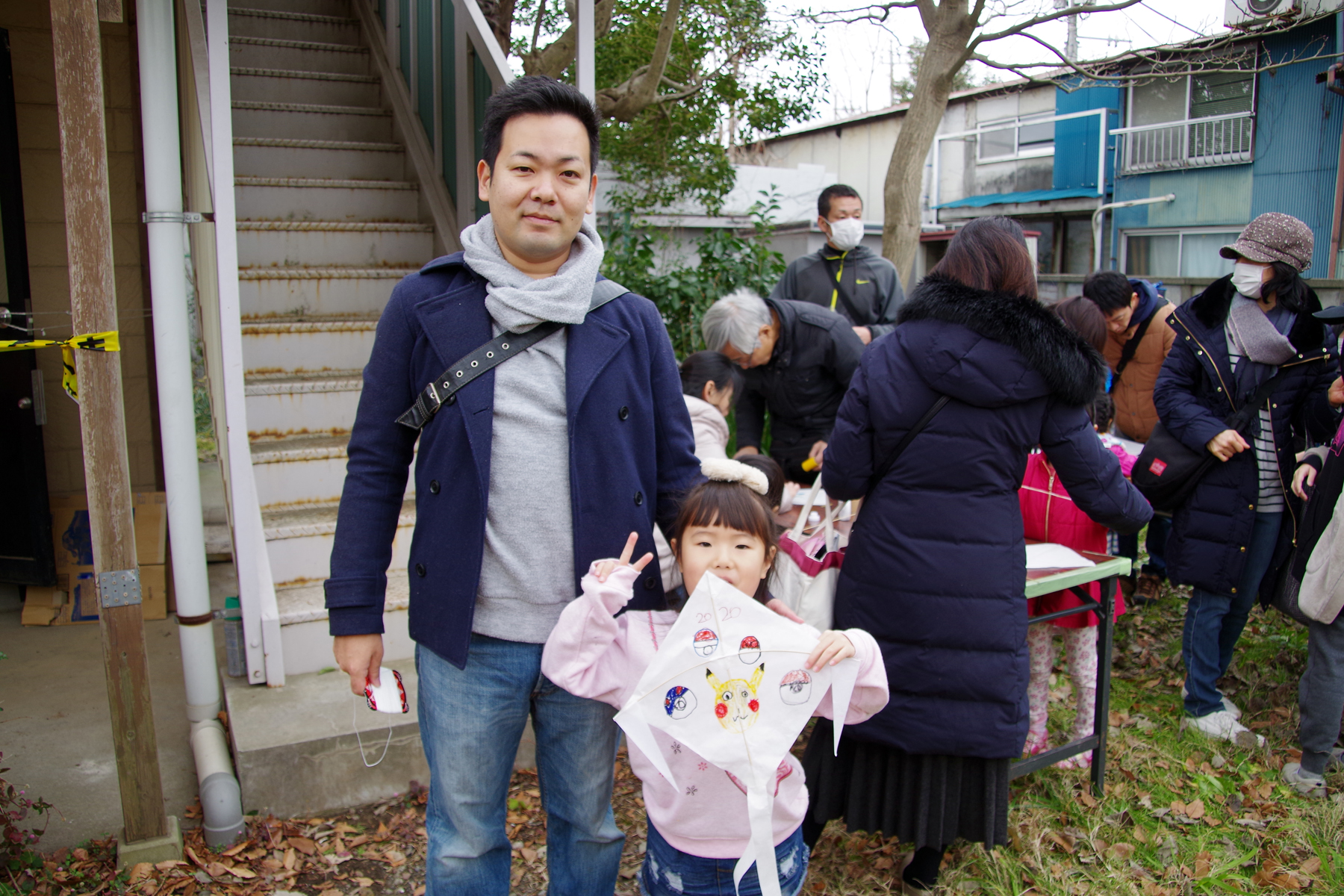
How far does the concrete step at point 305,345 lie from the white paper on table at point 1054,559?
3.20 m

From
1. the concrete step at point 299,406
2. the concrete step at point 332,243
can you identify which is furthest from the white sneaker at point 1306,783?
the concrete step at point 332,243

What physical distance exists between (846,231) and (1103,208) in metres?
13.6

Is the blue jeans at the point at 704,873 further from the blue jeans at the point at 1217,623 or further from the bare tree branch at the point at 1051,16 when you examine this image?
the bare tree branch at the point at 1051,16

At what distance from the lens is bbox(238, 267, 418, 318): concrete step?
4.96 meters

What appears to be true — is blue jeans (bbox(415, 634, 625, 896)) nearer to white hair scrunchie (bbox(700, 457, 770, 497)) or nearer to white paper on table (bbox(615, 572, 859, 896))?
white paper on table (bbox(615, 572, 859, 896))

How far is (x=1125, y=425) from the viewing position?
5.18 m

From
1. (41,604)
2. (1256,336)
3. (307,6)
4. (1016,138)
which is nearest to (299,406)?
(41,604)

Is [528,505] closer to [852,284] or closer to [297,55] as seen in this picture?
[852,284]

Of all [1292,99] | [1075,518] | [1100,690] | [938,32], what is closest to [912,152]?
[938,32]

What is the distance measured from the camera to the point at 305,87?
20.4 ft

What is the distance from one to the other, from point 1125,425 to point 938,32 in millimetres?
3118

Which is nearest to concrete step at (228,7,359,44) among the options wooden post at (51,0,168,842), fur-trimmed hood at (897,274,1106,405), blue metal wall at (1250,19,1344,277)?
wooden post at (51,0,168,842)

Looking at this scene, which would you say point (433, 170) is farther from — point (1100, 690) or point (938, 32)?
point (1100, 690)

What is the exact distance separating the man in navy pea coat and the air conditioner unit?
8.84m
